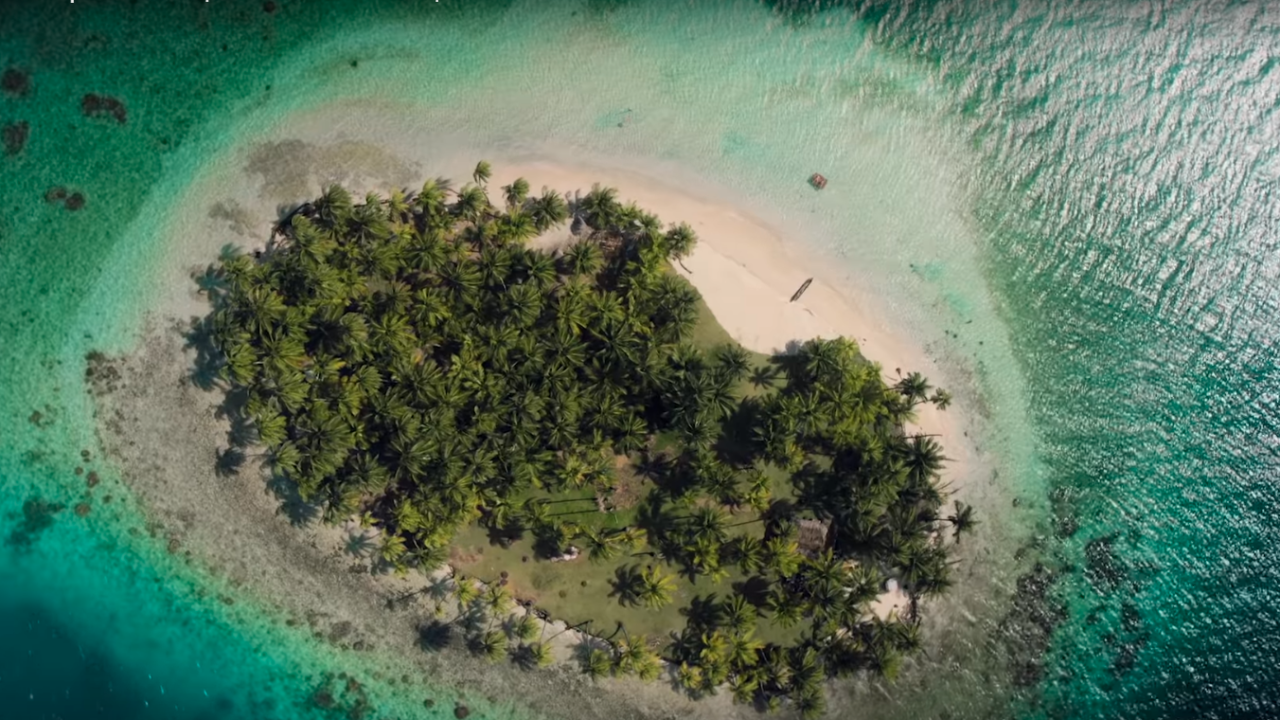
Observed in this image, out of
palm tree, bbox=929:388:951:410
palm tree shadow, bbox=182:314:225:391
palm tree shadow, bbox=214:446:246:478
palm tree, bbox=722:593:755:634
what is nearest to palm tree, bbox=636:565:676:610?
palm tree, bbox=722:593:755:634

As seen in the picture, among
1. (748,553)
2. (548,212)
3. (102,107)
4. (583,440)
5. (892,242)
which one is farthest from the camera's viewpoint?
(892,242)

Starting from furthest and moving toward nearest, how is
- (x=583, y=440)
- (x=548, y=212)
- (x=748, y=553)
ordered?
(x=548, y=212) < (x=748, y=553) < (x=583, y=440)

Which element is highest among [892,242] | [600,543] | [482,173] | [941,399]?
[892,242]

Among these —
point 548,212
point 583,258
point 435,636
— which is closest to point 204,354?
point 435,636

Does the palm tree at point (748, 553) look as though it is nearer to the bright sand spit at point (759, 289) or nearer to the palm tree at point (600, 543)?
the palm tree at point (600, 543)

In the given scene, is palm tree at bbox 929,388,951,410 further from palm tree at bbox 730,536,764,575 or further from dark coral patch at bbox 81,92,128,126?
dark coral patch at bbox 81,92,128,126

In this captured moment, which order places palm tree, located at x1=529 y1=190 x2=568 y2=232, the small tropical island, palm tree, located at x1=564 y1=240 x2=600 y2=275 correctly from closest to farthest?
the small tropical island
palm tree, located at x1=564 y1=240 x2=600 y2=275
palm tree, located at x1=529 y1=190 x2=568 y2=232

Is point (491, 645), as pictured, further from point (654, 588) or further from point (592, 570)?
point (654, 588)
